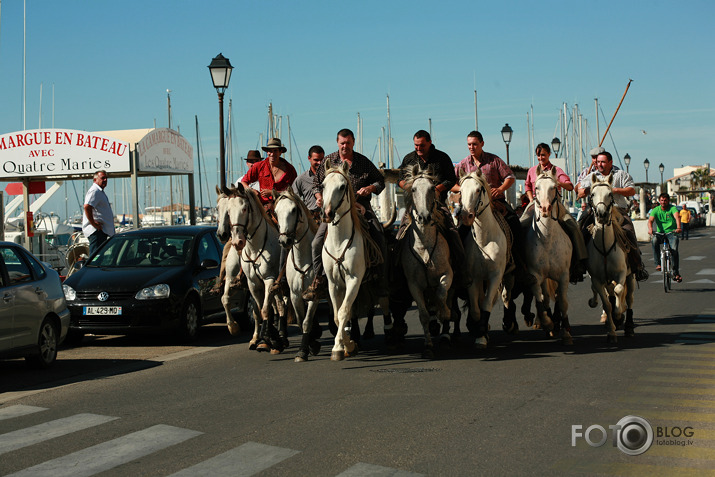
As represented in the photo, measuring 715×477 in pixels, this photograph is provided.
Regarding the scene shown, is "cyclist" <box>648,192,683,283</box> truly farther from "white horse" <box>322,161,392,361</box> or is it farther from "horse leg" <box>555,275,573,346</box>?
"white horse" <box>322,161,392,361</box>

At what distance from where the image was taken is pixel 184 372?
10695 millimetres

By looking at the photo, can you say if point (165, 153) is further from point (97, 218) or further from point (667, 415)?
point (667, 415)

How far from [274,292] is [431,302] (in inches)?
83.1

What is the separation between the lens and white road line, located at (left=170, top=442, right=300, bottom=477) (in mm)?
5945

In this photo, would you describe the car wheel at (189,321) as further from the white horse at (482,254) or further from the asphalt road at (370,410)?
the white horse at (482,254)

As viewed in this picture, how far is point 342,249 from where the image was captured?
10703 mm

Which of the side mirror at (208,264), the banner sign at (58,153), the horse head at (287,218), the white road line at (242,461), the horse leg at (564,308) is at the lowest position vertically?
the white road line at (242,461)

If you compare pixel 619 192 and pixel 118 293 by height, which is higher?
pixel 619 192

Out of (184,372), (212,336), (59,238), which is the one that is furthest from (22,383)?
(59,238)

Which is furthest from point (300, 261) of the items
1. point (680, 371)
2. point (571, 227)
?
point (680, 371)

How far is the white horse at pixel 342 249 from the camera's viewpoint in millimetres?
10500

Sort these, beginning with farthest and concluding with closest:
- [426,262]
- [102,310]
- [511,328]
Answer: [102,310] < [511,328] < [426,262]

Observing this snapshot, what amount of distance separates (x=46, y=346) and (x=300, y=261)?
3.57 meters

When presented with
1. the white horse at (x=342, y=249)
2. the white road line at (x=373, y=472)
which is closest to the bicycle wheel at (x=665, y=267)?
the white horse at (x=342, y=249)
